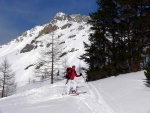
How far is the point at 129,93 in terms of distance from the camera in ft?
59.2

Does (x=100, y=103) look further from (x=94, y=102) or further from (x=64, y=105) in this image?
(x=64, y=105)

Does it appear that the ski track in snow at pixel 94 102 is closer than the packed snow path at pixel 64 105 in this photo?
Yes

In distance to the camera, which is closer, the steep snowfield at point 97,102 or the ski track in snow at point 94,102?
the ski track in snow at point 94,102

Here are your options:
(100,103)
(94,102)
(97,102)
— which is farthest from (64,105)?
(100,103)

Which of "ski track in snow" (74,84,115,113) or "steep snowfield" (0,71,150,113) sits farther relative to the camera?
"steep snowfield" (0,71,150,113)

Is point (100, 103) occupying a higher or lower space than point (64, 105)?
higher

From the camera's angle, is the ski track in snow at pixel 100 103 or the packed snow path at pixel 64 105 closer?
the ski track in snow at pixel 100 103

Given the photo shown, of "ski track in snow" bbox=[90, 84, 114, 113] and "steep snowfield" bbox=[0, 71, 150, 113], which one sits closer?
"ski track in snow" bbox=[90, 84, 114, 113]

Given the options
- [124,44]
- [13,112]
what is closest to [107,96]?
[13,112]

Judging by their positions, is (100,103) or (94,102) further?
(94,102)

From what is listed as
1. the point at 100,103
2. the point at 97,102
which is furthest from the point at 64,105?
the point at 100,103

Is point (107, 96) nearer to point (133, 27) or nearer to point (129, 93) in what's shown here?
point (129, 93)

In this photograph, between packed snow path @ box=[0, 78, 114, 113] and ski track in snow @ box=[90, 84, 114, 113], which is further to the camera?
packed snow path @ box=[0, 78, 114, 113]

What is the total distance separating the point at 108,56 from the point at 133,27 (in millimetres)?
4223
